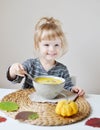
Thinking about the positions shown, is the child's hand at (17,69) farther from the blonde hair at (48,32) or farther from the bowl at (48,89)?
the blonde hair at (48,32)

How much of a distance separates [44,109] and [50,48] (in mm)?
442

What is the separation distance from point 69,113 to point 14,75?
1.42 feet

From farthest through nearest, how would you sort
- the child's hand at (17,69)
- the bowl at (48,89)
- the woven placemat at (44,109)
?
the child's hand at (17,69)
the bowl at (48,89)
the woven placemat at (44,109)

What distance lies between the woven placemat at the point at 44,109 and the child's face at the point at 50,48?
0.90ft

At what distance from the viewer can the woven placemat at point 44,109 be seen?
803 millimetres

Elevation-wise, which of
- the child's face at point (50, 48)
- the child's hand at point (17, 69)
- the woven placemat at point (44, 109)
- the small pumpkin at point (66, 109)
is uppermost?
the child's face at point (50, 48)

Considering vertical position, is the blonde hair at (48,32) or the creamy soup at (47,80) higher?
the blonde hair at (48,32)

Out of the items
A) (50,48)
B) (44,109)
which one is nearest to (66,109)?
(44,109)

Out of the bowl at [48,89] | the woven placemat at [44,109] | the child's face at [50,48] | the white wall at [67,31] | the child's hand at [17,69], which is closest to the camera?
the woven placemat at [44,109]

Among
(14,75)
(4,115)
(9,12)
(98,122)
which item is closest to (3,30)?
(9,12)

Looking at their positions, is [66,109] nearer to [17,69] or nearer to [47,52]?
[17,69]

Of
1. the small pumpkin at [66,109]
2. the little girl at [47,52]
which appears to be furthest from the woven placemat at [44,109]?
the little girl at [47,52]

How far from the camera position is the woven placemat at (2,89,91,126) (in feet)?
2.64

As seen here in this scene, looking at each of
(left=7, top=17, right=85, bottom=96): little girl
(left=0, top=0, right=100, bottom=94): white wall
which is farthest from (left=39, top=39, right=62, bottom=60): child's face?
(left=0, top=0, right=100, bottom=94): white wall
